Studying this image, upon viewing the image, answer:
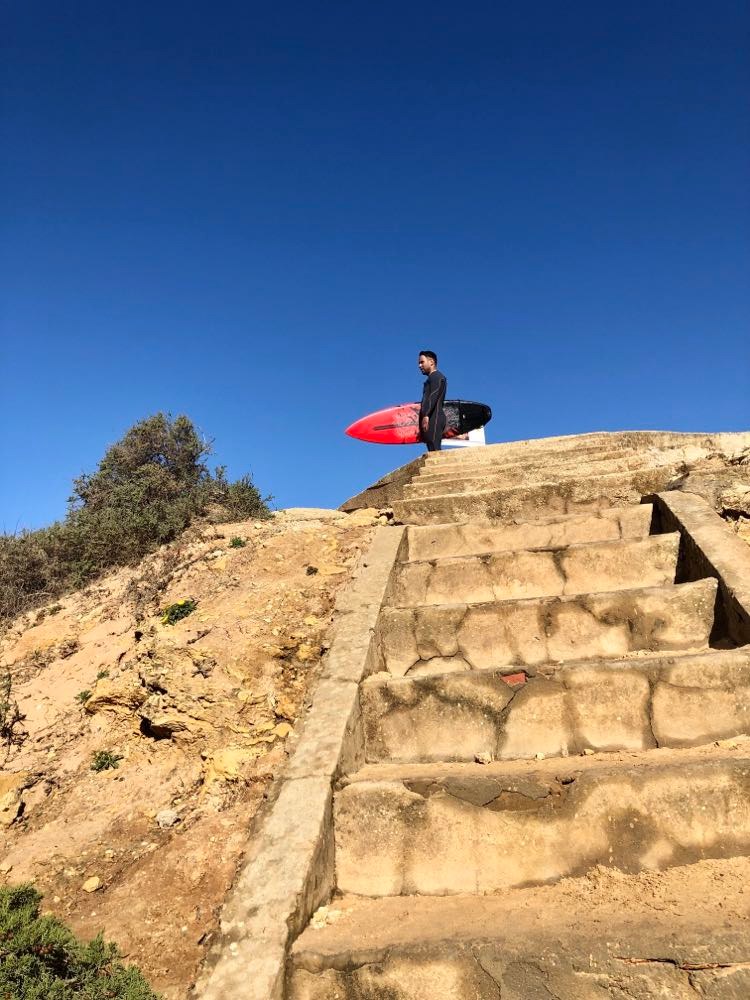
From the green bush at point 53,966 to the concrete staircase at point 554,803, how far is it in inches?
21.2

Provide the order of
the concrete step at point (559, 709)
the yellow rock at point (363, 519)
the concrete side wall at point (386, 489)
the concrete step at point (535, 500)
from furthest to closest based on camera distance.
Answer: the concrete side wall at point (386, 489)
the yellow rock at point (363, 519)
the concrete step at point (535, 500)
the concrete step at point (559, 709)

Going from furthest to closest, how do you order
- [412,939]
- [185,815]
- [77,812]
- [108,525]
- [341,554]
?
[108,525] < [341,554] < [77,812] < [185,815] < [412,939]

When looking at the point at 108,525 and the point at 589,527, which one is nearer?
the point at 589,527

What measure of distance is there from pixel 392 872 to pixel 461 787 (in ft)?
1.30

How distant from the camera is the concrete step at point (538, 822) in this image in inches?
84.9

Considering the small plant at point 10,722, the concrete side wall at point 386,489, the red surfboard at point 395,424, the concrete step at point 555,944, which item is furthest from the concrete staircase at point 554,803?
the red surfboard at point 395,424

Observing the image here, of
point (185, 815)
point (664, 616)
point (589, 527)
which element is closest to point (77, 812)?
point (185, 815)

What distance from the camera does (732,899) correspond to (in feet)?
6.21

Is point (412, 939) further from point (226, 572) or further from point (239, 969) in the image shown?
point (226, 572)

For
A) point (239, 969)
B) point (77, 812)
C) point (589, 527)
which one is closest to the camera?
point (239, 969)

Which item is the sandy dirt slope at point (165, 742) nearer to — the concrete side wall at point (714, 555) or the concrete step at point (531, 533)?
the concrete step at point (531, 533)

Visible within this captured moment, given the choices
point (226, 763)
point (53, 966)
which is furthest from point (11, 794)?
point (53, 966)

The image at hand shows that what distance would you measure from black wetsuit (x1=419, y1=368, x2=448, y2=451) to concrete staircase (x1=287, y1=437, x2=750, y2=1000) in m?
5.20

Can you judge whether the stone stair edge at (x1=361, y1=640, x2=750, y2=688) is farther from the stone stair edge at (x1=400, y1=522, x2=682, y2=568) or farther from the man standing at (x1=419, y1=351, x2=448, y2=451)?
the man standing at (x1=419, y1=351, x2=448, y2=451)
